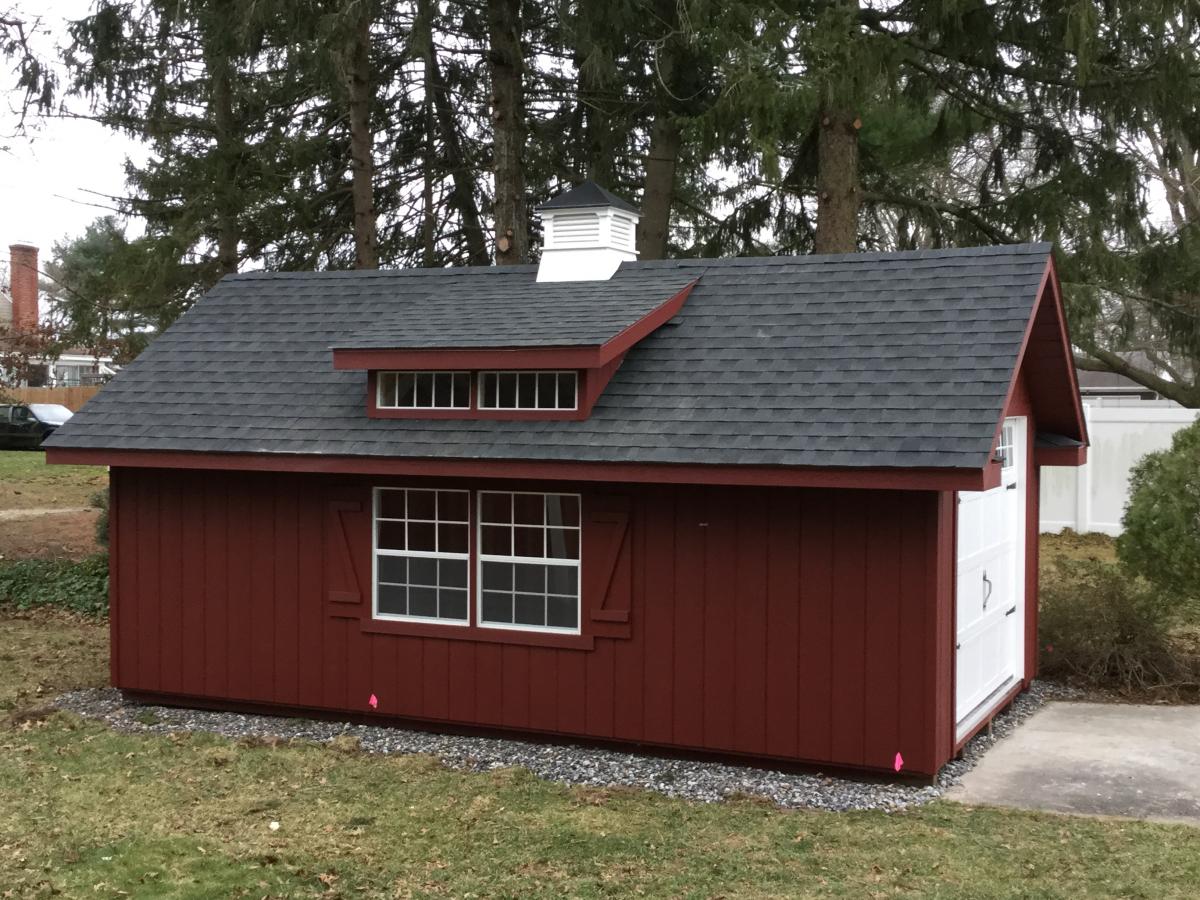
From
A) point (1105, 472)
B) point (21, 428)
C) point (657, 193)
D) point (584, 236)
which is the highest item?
point (657, 193)

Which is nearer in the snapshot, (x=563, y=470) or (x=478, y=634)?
(x=563, y=470)

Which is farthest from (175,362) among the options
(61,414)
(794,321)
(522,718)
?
(61,414)

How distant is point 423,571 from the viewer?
9695 mm

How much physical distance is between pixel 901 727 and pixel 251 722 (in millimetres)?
4857

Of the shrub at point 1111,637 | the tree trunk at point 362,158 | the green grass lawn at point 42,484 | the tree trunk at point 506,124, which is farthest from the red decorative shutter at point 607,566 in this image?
the green grass lawn at point 42,484

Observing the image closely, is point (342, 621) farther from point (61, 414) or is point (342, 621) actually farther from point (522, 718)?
point (61, 414)

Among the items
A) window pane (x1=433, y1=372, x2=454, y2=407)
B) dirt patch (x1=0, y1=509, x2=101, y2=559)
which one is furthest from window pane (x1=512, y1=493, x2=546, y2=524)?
dirt patch (x1=0, y1=509, x2=101, y2=559)

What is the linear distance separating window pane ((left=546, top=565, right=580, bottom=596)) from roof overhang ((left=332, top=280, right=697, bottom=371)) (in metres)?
1.43

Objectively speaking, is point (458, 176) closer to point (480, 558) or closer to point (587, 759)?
point (480, 558)

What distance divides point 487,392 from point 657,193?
8.75 meters

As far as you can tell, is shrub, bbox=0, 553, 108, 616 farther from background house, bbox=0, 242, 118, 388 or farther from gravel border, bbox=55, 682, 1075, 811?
background house, bbox=0, 242, 118, 388

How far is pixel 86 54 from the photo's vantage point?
53.4 feet

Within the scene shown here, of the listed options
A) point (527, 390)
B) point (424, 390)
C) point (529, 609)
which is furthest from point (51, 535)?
point (527, 390)

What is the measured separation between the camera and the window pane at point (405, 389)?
9.70 meters
